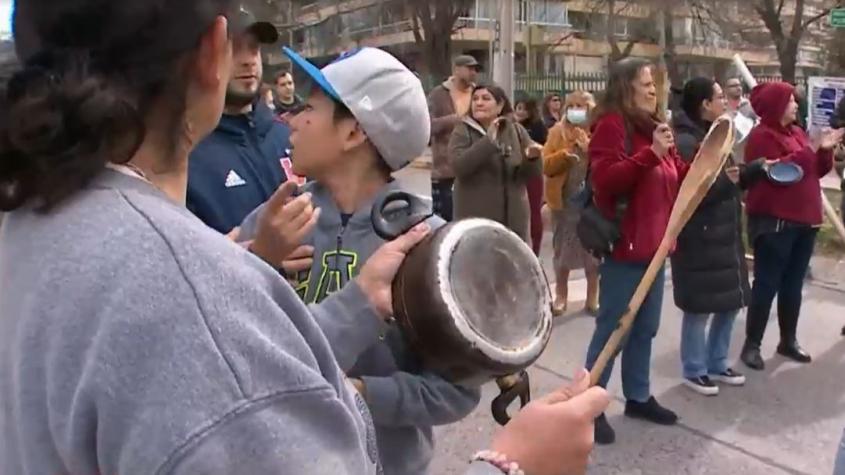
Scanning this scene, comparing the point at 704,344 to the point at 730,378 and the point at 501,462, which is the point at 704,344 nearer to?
the point at 730,378

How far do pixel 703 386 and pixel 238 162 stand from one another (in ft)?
9.77

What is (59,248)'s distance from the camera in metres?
0.78

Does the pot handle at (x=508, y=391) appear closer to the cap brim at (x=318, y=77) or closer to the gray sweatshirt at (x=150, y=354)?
the gray sweatshirt at (x=150, y=354)

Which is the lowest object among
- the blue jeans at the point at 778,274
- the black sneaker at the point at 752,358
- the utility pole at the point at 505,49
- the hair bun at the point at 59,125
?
the black sneaker at the point at 752,358

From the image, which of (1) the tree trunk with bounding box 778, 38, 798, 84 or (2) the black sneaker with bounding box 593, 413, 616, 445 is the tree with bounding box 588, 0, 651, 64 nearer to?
(1) the tree trunk with bounding box 778, 38, 798, 84

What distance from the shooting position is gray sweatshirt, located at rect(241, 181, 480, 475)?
1.65 metres

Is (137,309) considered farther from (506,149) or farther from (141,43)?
(506,149)

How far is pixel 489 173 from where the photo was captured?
17.9 feet

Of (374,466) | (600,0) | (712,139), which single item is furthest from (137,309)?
(600,0)

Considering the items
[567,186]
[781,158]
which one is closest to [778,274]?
[781,158]

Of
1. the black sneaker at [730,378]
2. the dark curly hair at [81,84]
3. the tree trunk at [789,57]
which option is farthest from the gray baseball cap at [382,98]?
the tree trunk at [789,57]

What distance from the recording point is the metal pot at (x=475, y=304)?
1259mm

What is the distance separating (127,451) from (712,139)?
2.50 m

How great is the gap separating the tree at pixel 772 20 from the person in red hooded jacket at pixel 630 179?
604 inches
